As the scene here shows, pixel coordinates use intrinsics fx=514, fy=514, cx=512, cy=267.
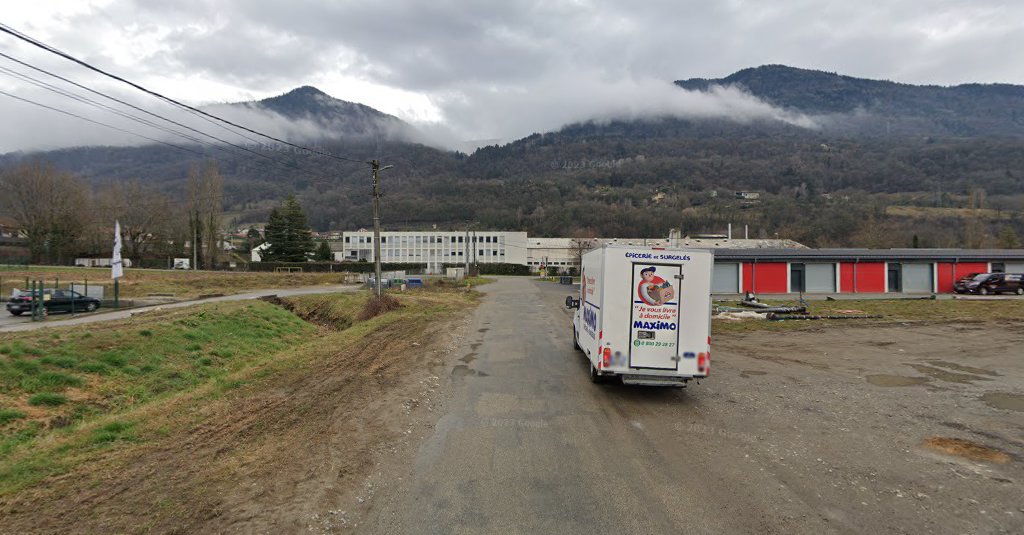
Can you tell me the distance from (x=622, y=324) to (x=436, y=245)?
108729 mm

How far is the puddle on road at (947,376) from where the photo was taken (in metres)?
11.8

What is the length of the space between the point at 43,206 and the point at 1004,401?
265 ft

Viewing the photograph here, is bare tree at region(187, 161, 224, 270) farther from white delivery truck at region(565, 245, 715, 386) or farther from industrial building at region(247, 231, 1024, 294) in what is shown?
white delivery truck at region(565, 245, 715, 386)

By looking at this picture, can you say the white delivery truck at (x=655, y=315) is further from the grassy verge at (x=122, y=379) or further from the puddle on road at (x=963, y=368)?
the puddle on road at (x=963, y=368)

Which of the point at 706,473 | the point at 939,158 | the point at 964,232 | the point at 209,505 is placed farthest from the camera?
the point at 939,158

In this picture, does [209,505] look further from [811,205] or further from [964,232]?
[811,205]

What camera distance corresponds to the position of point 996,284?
36.1 metres

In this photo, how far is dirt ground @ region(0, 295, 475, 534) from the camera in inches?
182

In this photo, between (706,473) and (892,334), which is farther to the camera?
(892,334)

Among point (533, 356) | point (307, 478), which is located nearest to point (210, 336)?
point (533, 356)

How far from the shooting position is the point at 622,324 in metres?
9.52

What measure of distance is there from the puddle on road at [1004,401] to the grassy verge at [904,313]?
401 inches

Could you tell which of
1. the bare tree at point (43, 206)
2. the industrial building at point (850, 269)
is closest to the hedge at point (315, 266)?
the bare tree at point (43, 206)

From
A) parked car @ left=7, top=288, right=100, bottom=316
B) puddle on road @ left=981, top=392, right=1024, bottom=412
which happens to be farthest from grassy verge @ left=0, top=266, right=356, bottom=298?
puddle on road @ left=981, top=392, right=1024, bottom=412
